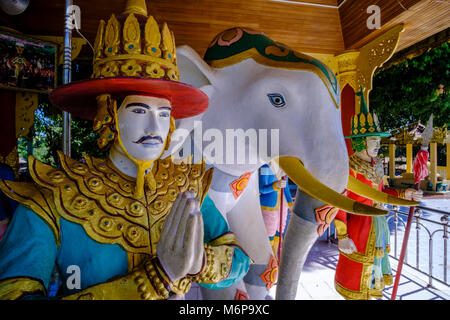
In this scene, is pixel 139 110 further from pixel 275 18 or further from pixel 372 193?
pixel 275 18

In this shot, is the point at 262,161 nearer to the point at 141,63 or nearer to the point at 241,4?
the point at 141,63

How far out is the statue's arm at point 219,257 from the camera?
958 millimetres

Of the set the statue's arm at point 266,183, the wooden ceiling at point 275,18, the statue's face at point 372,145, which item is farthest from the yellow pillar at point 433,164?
the wooden ceiling at point 275,18

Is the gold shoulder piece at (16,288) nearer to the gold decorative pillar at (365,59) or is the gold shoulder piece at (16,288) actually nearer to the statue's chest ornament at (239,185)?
the statue's chest ornament at (239,185)

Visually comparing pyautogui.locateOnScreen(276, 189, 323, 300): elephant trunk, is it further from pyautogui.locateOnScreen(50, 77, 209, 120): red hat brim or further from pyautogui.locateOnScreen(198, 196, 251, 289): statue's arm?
pyautogui.locateOnScreen(50, 77, 209, 120): red hat brim

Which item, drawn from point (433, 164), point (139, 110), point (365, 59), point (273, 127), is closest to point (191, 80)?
point (273, 127)

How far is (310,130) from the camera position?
1.40 meters

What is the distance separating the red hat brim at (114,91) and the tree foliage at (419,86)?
5199mm

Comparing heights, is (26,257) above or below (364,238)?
above

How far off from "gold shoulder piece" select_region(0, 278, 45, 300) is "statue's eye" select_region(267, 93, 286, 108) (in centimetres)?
126

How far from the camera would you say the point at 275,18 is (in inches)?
83.7

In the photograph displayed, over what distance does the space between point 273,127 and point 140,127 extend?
2.43ft
